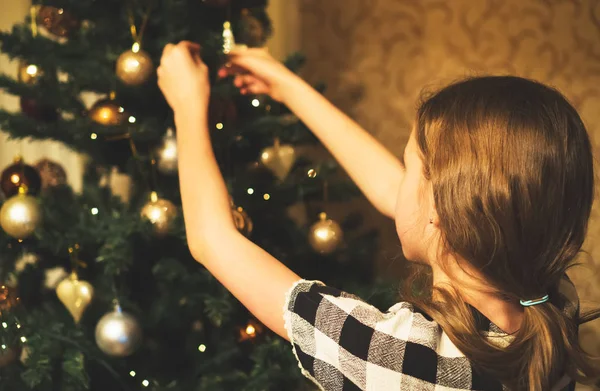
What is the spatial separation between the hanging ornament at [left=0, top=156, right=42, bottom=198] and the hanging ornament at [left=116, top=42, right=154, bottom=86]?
261 millimetres

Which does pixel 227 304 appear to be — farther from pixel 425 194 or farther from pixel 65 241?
pixel 425 194

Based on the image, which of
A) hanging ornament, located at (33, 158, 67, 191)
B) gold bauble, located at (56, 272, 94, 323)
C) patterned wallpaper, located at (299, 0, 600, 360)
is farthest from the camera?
patterned wallpaper, located at (299, 0, 600, 360)

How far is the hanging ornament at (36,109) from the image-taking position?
1.05 metres

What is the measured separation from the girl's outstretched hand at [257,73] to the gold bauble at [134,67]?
16cm

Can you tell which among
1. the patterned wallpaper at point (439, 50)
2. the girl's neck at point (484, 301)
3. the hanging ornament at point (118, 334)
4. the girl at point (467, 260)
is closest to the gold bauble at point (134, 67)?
the girl at point (467, 260)

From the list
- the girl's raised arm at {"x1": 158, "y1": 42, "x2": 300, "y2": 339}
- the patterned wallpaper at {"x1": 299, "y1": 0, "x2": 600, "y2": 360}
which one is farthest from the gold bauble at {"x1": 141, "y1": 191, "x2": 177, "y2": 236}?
the patterned wallpaper at {"x1": 299, "y1": 0, "x2": 600, "y2": 360}

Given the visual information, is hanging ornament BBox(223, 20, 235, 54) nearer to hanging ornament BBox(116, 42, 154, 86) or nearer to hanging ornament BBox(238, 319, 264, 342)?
hanging ornament BBox(116, 42, 154, 86)

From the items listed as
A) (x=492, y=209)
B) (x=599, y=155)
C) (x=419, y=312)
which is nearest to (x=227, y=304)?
(x=419, y=312)

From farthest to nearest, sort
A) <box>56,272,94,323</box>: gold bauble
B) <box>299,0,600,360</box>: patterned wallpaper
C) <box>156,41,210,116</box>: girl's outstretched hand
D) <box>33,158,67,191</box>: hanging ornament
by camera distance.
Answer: <box>299,0,600,360</box>: patterned wallpaper
<box>33,158,67,191</box>: hanging ornament
<box>56,272,94,323</box>: gold bauble
<box>156,41,210,116</box>: girl's outstretched hand

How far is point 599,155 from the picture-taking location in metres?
1.95

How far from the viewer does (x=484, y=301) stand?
2.62 ft

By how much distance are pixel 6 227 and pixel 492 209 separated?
2.54ft

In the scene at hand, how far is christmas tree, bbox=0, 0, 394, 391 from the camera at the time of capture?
1.00m

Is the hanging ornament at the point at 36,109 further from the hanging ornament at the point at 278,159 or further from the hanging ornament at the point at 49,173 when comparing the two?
the hanging ornament at the point at 278,159
